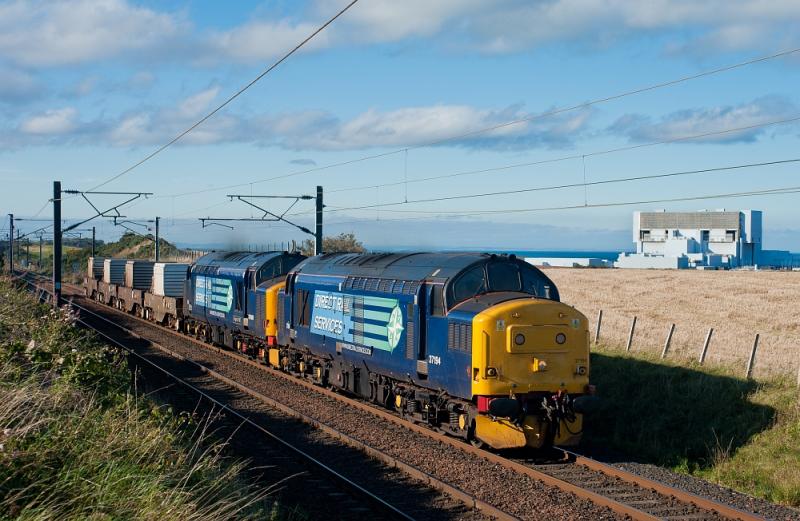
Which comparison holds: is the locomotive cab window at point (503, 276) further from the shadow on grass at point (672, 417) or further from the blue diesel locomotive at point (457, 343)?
the shadow on grass at point (672, 417)

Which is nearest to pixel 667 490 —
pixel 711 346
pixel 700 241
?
pixel 711 346

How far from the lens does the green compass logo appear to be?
1770 cm

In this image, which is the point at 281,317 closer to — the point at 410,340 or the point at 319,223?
the point at 410,340

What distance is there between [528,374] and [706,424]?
500cm

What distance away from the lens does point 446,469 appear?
47.2ft

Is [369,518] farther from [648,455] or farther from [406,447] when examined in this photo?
[648,455]

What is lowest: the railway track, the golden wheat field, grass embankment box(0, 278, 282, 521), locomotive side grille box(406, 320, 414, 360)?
the railway track

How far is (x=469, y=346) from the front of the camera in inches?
593

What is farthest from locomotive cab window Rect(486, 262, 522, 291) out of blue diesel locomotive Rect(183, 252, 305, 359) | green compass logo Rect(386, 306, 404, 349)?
blue diesel locomotive Rect(183, 252, 305, 359)

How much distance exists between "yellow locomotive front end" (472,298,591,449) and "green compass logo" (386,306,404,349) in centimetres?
306

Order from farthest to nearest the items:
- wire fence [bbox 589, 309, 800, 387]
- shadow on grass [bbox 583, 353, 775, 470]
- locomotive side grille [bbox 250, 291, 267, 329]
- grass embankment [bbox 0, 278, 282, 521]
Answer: locomotive side grille [bbox 250, 291, 267, 329]
wire fence [bbox 589, 309, 800, 387]
shadow on grass [bbox 583, 353, 775, 470]
grass embankment [bbox 0, 278, 282, 521]

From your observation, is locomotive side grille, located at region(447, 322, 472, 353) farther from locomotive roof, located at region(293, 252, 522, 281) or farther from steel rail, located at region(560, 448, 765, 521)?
steel rail, located at region(560, 448, 765, 521)

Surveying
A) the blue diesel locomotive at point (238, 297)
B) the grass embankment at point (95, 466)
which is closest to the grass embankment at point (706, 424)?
the grass embankment at point (95, 466)

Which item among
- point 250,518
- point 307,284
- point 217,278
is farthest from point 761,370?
point 217,278
